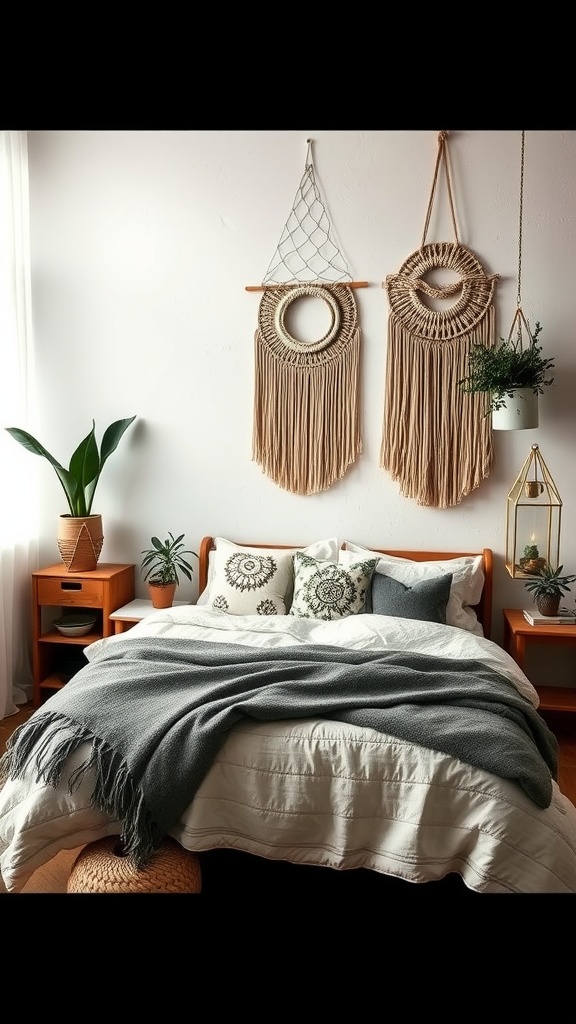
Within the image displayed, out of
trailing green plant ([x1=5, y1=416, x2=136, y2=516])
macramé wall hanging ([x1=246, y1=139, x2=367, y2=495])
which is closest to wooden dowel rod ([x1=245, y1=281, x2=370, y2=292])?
macramé wall hanging ([x1=246, y1=139, x2=367, y2=495])

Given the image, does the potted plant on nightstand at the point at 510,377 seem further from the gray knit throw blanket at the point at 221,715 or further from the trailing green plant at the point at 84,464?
the trailing green plant at the point at 84,464

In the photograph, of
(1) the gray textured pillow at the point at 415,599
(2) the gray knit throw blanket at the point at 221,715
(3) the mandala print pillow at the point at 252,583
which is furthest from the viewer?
(3) the mandala print pillow at the point at 252,583

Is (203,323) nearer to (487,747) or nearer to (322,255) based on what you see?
(322,255)

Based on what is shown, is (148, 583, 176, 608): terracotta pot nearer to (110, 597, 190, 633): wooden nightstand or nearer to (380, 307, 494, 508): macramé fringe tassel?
(110, 597, 190, 633): wooden nightstand

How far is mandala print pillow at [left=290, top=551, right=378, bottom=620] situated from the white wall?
40 centimetres

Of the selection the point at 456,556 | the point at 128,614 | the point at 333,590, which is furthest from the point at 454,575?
the point at 128,614

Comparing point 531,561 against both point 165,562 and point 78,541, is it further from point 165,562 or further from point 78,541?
point 78,541

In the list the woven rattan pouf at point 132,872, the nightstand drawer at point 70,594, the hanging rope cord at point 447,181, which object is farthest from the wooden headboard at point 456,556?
the woven rattan pouf at point 132,872

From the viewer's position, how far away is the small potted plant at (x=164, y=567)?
3723 millimetres

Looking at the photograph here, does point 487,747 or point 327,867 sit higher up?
point 487,747

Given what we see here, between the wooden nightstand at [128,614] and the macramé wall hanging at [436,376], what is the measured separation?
1.34 meters
